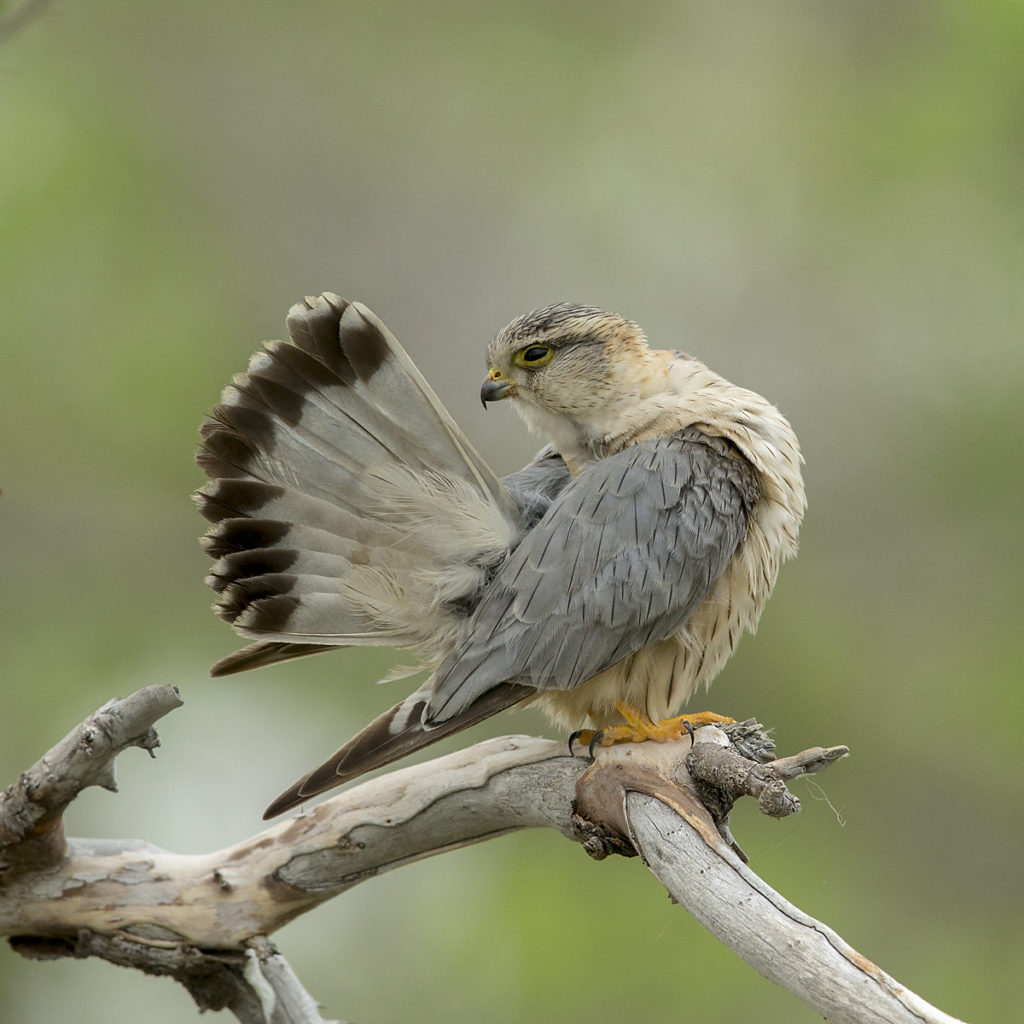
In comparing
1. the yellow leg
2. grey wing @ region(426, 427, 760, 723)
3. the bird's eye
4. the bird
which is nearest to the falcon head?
the bird's eye

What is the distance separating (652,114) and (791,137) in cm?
62

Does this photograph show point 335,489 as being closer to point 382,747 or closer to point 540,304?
point 382,747

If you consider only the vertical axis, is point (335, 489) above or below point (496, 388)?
below

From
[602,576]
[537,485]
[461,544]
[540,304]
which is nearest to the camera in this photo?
[602,576]

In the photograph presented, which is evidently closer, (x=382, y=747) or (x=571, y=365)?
(x=382, y=747)

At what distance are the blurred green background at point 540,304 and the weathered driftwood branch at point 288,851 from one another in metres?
1.63

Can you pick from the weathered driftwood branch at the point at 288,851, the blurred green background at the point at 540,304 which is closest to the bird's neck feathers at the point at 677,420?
the weathered driftwood branch at the point at 288,851

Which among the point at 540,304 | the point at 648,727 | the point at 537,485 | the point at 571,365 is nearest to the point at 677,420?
the point at 571,365

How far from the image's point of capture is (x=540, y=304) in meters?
4.44

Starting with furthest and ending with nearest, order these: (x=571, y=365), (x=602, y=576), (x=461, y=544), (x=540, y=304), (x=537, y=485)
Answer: (x=540, y=304) → (x=537, y=485) → (x=571, y=365) → (x=461, y=544) → (x=602, y=576)

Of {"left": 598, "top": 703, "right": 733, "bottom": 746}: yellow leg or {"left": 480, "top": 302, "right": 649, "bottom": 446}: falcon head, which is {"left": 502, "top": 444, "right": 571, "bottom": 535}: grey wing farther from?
{"left": 598, "top": 703, "right": 733, "bottom": 746}: yellow leg

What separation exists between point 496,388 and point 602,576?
53cm

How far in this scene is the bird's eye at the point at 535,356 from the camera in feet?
7.84

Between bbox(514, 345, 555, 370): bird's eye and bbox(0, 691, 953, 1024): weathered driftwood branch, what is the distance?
0.75 m
